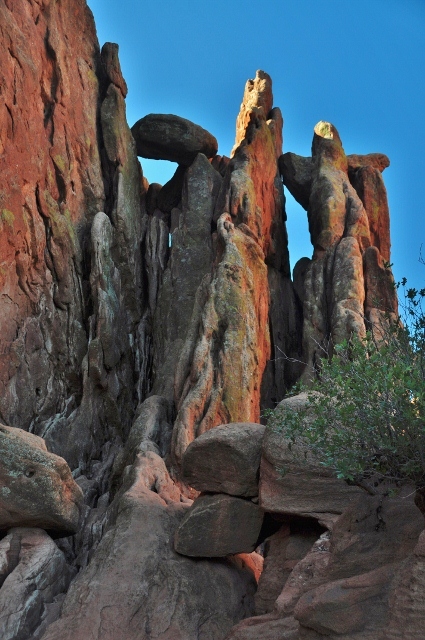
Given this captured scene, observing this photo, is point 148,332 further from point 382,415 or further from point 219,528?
point 382,415

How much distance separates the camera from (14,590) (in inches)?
551

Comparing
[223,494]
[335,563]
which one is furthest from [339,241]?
[335,563]

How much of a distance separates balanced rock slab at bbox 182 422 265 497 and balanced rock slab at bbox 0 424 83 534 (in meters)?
2.78

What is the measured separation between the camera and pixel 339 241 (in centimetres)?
2834

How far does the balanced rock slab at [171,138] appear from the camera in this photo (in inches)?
1262

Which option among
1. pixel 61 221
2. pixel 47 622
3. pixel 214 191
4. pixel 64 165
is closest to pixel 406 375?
pixel 47 622

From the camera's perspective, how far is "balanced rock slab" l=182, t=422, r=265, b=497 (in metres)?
14.8

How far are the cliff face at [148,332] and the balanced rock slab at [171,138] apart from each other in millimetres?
108

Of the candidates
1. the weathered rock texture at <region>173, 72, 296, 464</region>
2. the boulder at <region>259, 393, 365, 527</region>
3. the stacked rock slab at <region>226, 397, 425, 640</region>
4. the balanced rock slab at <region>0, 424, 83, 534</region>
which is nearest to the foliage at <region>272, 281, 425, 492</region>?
the stacked rock slab at <region>226, 397, 425, 640</region>

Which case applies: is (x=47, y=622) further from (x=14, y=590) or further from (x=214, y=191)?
(x=214, y=191)

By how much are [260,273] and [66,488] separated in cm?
1242

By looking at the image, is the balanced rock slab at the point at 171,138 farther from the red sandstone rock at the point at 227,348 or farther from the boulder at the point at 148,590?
the boulder at the point at 148,590

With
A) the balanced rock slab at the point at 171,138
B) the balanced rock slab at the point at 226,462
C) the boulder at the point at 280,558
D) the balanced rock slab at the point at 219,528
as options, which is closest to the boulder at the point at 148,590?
the balanced rock slab at the point at 219,528

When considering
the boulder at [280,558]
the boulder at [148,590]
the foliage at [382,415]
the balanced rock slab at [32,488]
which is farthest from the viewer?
the balanced rock slab at [32,488]
